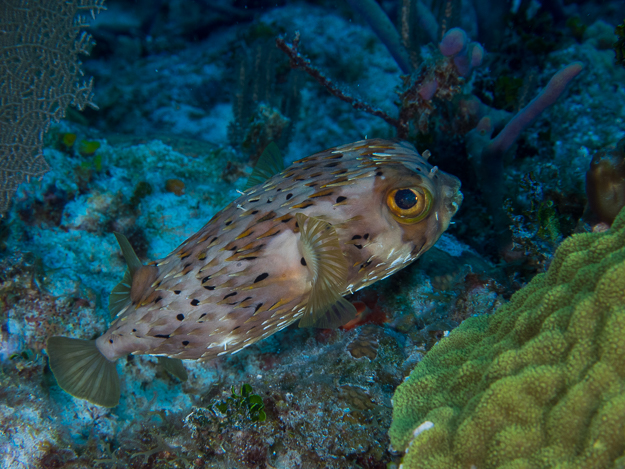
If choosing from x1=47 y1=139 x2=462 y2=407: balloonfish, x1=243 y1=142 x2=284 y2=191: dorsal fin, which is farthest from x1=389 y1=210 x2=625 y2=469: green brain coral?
x1=243 y1=142 x2=284 y2=191: dorsal fin

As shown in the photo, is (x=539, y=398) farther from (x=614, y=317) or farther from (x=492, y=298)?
(x=492, y=298)

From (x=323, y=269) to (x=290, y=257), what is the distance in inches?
9.8

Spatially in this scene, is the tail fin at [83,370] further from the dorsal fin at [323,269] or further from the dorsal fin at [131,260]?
the dorsal fin at [323,269]

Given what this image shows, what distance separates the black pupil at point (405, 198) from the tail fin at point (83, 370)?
8.84 feet

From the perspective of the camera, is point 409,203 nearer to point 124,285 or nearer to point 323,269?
point 323,269

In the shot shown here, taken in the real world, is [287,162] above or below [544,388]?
above

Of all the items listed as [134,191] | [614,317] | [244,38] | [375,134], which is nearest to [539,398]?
[614,317]

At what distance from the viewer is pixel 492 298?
2.97 m

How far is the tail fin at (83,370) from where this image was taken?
278 cm

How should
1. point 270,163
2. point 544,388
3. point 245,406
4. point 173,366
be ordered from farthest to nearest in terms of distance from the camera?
point 270,163, point 173,366, point 245,406, point 544,388

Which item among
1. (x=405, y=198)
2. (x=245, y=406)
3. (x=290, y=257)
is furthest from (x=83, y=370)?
(x=405, y=198)

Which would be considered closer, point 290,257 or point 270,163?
point 290,257

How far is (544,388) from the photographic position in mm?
1427

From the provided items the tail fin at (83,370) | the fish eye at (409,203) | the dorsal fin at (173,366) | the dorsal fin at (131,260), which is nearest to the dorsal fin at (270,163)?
the dorsal fin at (131,260)
